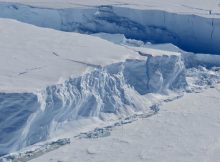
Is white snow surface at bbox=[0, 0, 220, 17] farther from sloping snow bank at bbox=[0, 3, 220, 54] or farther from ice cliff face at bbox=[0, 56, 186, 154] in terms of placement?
ice cliff face at bbox=[0, 56, 186, 154]

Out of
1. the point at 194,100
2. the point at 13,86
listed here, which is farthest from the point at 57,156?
the point at 194,100

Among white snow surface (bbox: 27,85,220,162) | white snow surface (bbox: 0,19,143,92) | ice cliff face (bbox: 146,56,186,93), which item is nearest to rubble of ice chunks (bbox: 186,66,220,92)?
ice cliff face (bbox: 146,56,186,93)

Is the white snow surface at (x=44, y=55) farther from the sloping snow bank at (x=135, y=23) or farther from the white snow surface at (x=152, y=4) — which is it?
the white snow surface at (x=152, y=4)

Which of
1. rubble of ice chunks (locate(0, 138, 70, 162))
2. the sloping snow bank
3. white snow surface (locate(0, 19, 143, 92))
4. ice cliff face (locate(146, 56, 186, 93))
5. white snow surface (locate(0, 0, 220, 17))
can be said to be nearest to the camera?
rubble of ice chunks (locate(0, 138, 70, 162))

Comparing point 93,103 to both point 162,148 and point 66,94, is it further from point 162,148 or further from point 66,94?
point 162,148

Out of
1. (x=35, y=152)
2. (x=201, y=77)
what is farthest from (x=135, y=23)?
(x=35, y=152)

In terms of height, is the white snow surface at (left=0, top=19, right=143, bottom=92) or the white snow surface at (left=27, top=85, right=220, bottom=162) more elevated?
the white snow surface at (left=0, top=19, right=143, bottom=92)

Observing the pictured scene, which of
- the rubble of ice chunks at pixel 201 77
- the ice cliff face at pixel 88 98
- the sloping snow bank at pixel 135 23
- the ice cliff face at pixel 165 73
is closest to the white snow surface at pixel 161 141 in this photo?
the ice cliff face at pixel 88 98

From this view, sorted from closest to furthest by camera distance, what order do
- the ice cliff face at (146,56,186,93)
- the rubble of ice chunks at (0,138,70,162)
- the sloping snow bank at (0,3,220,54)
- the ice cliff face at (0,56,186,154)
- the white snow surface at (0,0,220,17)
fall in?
the rubble of ice chunks at (0,138,70,162), the ice cliff face at (0,56,186,154), the ice cliff face at (146,56,186,93), the sloping snow bank at (0,3,220,54), the white snow surface at (0,0,220,17)

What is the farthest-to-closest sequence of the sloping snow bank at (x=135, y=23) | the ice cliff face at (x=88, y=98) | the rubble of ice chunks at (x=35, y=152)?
the sloping snow bank at (x=135, y=23) → the ice cliff face at (x=88, y=98) → the rubble of ice chunks at (x=35, y=152)
